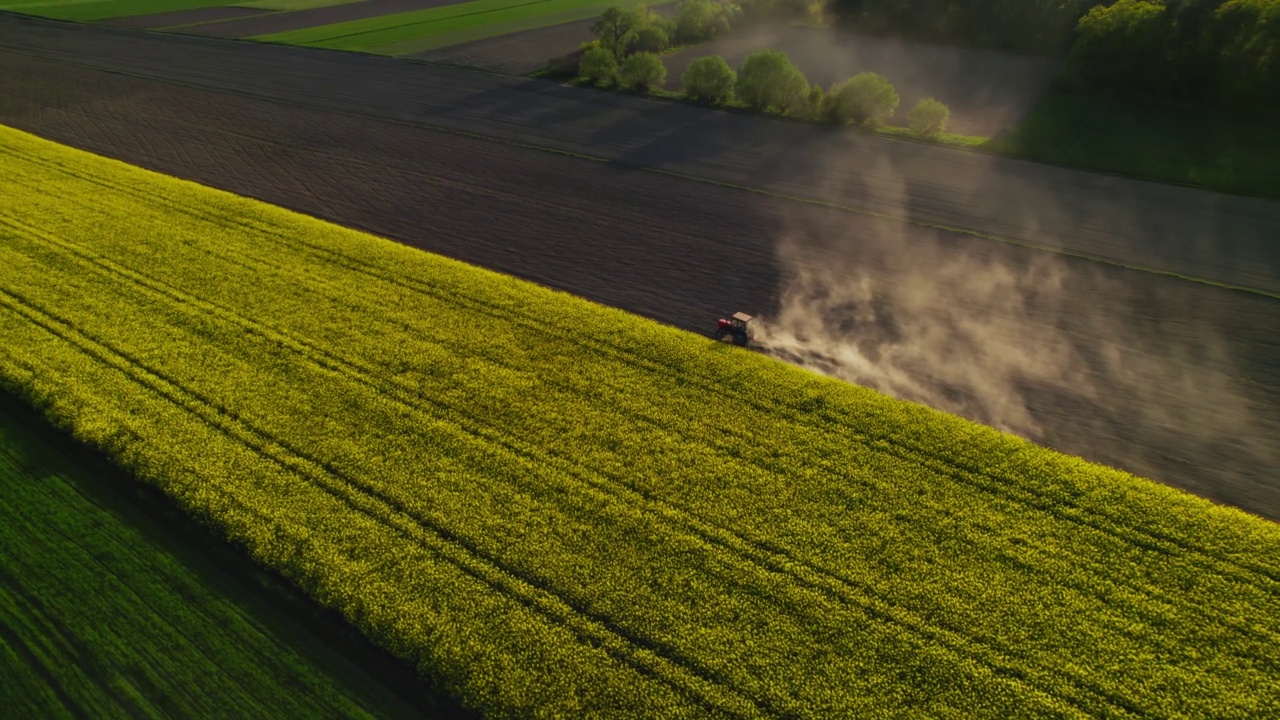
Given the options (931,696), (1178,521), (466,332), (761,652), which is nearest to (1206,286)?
(1178,521)

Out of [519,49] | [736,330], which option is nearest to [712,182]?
[736,330]

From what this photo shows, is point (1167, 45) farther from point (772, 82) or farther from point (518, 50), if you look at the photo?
point (518, 50)

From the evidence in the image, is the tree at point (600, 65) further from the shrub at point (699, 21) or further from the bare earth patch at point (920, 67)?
the shrub at point (699, 21)

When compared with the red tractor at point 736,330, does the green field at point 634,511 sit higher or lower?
lower

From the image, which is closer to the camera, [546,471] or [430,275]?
[546,471]

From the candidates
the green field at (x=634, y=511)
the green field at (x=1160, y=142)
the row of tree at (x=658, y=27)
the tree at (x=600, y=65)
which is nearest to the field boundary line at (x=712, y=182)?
the tree at (x=600, y=65)

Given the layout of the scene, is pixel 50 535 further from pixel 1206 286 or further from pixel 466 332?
pixel 1206 286

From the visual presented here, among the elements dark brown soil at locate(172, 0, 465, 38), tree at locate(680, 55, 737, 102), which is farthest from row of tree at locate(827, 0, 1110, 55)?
dark brown soil at locate(172, 0, 465, 38)
